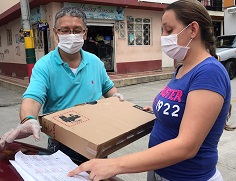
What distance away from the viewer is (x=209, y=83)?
41.5 inches

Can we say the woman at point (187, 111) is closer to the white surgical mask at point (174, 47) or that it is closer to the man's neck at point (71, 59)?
the white surgical mask at point (174, 47)

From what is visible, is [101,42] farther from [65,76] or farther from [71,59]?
[65,76]

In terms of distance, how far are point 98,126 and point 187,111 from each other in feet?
1.59

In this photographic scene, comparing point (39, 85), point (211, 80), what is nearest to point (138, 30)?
point (39, 85)

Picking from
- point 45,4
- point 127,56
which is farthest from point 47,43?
point 127,56

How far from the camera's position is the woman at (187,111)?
1022mm

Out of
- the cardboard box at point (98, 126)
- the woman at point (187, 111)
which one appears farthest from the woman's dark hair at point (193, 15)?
the cardboard box at point (98, 126)

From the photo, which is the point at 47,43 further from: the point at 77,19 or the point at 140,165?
the point at 140,165

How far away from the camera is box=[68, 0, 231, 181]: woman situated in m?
1.02

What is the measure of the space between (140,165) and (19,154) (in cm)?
66

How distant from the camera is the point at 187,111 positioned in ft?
3.45

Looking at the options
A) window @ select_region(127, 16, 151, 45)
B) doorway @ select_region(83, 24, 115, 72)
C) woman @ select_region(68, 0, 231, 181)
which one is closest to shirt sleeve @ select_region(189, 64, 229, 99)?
woman @ select_region(68, 0, 231, 181)

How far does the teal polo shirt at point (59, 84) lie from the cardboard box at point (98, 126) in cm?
23

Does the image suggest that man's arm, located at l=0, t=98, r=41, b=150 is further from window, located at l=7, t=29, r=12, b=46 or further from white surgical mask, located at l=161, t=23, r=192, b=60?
window, located at l=7, t=29, r=12, b=46
